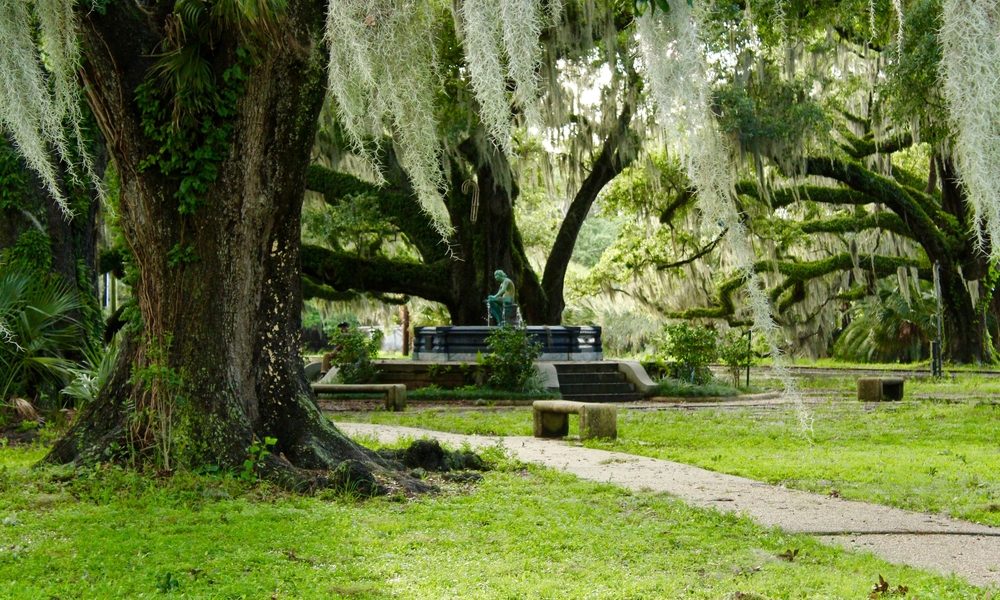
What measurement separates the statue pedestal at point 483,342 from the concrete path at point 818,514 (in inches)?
338

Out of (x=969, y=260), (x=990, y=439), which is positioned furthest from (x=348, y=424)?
(x=969, y=260)

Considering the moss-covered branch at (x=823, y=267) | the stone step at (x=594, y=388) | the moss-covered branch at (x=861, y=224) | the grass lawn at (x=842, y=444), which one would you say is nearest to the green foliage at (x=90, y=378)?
the grass lawn at (x=842, y=444)

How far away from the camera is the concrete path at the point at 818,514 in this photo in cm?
509

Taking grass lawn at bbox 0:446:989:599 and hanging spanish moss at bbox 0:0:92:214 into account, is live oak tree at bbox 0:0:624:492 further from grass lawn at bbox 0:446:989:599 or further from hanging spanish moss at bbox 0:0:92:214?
grass lawn at bbox 0:446:989:599

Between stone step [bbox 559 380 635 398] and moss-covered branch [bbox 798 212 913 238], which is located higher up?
moss-covered branch [bbox 798 212 913 238]

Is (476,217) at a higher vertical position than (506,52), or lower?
higher

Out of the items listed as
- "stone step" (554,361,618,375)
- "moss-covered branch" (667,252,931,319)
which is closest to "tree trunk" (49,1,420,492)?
"stone step" (554,361,618,375)

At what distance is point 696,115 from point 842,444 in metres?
5.61

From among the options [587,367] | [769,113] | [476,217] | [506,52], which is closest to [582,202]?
[476,217]

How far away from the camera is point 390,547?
205 inches

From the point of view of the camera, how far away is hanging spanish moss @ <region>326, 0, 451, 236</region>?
19.9ft

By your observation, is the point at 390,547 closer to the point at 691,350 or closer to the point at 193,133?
the point at 193,133

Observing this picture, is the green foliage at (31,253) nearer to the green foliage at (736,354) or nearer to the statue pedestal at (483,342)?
the statue pedestal at (483,342)

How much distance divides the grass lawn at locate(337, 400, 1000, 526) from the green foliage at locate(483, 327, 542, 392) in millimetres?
2250
